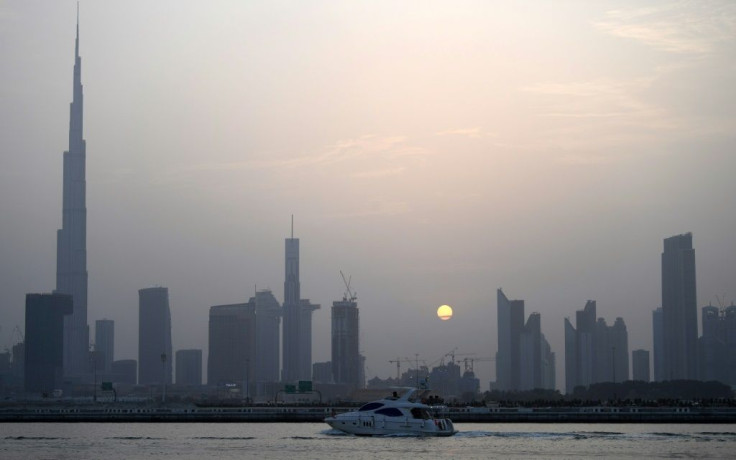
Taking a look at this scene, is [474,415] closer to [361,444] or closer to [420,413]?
[420,413]

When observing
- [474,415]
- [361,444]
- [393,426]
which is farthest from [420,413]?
[474,415]

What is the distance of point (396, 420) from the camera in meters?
115

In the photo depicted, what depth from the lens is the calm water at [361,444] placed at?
101750mm

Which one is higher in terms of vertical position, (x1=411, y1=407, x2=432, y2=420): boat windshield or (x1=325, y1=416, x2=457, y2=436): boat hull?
(x1=411, y1=407, x2=432, y2=420): boat windshield

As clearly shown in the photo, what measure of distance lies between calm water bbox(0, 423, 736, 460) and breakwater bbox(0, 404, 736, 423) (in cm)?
1328

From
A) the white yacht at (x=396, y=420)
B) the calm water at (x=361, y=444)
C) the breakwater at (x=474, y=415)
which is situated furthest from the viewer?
the breakwater at (x=474, y=415)

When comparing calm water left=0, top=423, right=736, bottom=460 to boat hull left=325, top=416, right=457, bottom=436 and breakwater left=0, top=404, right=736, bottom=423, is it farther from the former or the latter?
breakwater left=0, top=404, right=736, bottom=423

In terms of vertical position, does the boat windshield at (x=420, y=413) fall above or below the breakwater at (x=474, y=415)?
above

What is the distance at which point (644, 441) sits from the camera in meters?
114

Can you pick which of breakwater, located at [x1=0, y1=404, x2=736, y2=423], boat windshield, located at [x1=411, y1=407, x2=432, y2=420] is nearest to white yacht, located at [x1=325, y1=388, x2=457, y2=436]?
boat windshield, located at [x1=411, y1=407, x2=432, y2=420]

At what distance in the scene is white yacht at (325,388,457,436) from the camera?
115 m

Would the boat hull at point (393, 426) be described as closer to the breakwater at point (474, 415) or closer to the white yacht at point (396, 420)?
the white yacht at point (396, 420)

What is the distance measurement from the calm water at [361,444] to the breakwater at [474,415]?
1328cm

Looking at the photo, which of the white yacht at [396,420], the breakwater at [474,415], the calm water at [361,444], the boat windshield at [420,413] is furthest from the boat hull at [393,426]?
the breakwater at [474,415]
